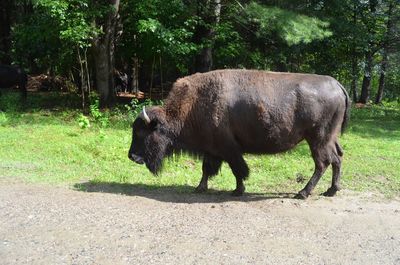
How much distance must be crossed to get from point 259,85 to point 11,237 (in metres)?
4.27

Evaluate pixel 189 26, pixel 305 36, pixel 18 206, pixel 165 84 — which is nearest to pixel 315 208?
pixel 18 206

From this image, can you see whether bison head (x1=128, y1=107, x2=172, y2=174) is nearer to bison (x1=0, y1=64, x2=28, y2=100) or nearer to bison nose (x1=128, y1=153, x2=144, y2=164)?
bison nose (x1=128, y1=153, x2=144, y2=164)

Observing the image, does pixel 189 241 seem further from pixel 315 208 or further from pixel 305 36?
pixel 305 36

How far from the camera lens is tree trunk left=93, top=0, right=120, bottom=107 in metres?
15.8

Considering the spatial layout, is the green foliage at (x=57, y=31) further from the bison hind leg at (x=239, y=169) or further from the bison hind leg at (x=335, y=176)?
the bison hind leg at (x=335, y=176)

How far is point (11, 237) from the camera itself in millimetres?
5766

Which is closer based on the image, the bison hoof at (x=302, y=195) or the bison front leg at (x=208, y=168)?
the bison hoof at (x=302, y=195)

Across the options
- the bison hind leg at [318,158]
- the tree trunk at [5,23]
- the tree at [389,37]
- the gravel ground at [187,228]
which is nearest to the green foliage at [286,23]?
the bison hind leg at [318,158]

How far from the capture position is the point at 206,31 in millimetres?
17062

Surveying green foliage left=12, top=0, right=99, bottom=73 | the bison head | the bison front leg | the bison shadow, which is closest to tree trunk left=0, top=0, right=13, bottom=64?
green foliage left=12, top=0, right=99, bottom=73

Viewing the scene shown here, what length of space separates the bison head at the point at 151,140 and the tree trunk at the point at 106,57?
814 centimetres

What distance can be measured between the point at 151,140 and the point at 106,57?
8.74 meters

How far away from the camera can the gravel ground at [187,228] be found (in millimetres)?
5422

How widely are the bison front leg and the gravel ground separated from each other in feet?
0.96
